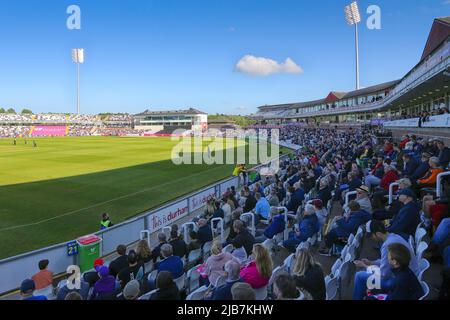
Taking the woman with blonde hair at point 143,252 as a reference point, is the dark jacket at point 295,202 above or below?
above

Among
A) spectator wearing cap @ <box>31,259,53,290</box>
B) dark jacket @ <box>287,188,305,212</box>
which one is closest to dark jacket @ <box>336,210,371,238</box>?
dark jacket @ <box>287,188,305,212</box>

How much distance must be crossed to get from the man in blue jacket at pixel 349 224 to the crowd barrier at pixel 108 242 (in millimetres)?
4483

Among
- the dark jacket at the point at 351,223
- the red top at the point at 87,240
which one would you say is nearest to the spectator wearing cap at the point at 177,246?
the dark jacket at the point at 351,223

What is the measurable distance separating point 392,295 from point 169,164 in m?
27.2

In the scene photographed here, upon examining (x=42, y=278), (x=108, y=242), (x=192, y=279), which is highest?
(x=192, y=279)

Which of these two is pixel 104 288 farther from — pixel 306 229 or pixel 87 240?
pixel 87 240

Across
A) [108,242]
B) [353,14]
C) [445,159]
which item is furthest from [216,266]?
[353,14]

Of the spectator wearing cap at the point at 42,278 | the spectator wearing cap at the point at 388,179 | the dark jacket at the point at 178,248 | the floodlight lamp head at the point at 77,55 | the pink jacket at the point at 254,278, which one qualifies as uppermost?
the floodlight lamp head at the point at 77,55

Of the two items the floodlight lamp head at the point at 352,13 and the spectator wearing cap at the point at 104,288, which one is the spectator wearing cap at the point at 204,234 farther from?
the floodlight lamp head at the point at 352,13

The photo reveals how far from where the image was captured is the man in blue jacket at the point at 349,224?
19.7ft

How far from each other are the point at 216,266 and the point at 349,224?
284cm

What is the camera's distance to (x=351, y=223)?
6.03 meters

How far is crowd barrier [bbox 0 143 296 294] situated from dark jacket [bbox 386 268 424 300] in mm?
→ 6084
